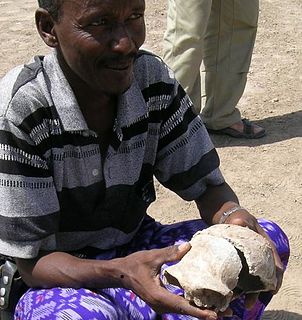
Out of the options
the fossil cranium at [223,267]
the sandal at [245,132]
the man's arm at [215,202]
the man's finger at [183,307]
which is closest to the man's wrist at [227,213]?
the man's arm at [215,202]

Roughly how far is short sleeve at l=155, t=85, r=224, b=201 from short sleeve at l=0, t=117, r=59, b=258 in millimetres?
443

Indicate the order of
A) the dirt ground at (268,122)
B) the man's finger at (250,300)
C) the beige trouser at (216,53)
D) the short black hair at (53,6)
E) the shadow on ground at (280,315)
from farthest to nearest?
1. the beige trouser at (216,53)
2. the dirt ground at (268,122)
3. the shadow on ground at (280,315)
4. the man's finger at (250,300)
5. the short black hair at (53,6)

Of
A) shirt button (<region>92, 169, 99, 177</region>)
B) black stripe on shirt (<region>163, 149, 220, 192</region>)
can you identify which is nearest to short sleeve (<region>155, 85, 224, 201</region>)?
black stripe on shirt (<region>163, 149, 220, 192</region>)

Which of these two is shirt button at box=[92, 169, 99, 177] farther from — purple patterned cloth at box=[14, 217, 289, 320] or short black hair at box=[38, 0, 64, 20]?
short black hair at box=[38, 0, 64, 20]

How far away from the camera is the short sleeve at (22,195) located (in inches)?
84.8

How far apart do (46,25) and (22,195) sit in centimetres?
48

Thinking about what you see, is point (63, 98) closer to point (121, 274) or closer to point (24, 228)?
point (24, 228)

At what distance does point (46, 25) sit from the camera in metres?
2.20

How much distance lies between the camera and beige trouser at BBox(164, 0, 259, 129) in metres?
4.26

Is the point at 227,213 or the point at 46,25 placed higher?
the point at 46,25

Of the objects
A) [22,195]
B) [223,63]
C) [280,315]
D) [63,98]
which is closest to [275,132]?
[223,63]

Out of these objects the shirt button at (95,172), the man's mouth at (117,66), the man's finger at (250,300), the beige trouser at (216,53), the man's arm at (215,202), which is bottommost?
the beige trouser at (216,53)

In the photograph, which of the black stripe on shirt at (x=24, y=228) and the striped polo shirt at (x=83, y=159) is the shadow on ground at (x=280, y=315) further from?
the black stripe on shirt at (x=24, y=228)

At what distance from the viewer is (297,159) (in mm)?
4316
